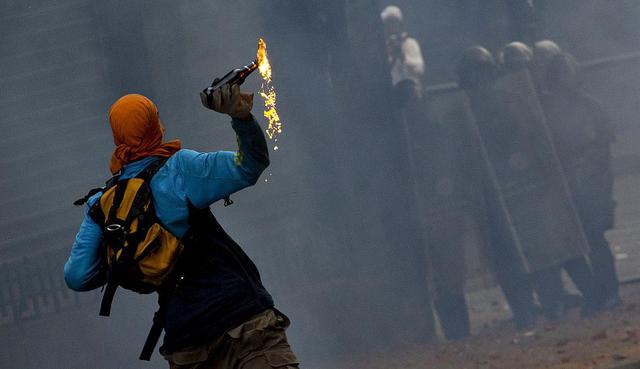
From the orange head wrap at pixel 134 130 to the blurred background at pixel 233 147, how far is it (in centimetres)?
594

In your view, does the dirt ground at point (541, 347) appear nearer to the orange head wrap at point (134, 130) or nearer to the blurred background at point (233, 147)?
the blurred background at point (233, 147)

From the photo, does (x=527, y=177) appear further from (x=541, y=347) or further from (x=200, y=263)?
(x=200, y=263)

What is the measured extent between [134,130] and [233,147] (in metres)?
7.94

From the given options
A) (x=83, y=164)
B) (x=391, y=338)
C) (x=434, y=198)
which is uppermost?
(x=83, y=164)

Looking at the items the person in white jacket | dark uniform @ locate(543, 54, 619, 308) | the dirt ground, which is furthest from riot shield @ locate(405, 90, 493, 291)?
the person in white jacket

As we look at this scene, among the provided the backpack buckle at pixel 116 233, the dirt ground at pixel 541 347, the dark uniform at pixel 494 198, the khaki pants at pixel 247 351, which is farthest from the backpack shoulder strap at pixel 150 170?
the dark uniform at pixel 494 198

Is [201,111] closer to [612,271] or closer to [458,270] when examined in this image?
[458,270]

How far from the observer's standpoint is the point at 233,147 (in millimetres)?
11203

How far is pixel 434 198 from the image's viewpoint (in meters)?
9.20

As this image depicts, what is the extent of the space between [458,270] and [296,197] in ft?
6.09

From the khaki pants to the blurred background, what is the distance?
19.3 ft

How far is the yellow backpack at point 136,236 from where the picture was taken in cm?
323

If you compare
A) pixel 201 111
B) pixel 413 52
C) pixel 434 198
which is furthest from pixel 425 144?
pixel 413 52

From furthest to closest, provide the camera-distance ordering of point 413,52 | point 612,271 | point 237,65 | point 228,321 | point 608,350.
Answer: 1. point 413,52
2. point 237,65
3. point 612,271
4. point 608,350
5. point 228,321
